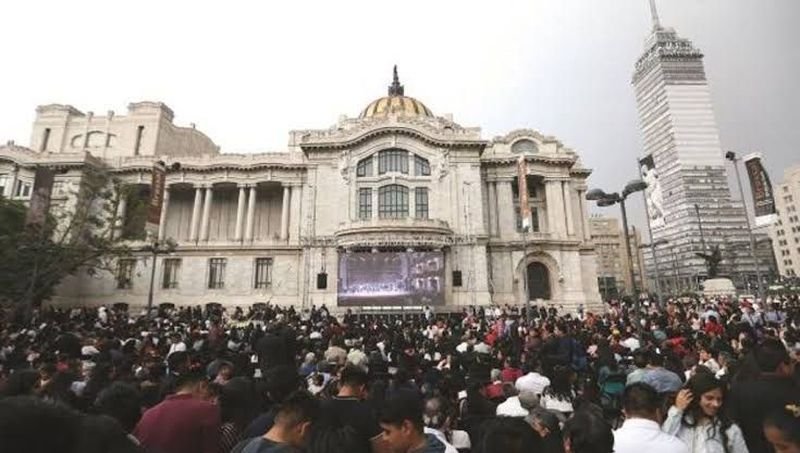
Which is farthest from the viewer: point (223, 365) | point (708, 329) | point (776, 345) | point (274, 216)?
point (274, 216)

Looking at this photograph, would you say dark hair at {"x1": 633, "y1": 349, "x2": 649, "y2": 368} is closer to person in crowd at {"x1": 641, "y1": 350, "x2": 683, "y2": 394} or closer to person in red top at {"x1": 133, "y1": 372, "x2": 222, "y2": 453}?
person in crowd at {"x1": 641, "y1": 350, "x2": 683, "y2": 394}

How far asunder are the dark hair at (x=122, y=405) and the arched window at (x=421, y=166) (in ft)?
122

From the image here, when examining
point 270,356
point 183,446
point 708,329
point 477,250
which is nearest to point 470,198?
point 477,250

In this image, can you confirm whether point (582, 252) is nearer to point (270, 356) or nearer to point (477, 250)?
point (477, 250)

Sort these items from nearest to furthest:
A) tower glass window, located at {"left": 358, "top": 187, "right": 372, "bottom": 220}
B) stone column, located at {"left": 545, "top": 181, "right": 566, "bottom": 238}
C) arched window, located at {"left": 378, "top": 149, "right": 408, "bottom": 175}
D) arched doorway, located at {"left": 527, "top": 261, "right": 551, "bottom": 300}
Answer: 1. tower glass window, located at {"left": 358, "top": 187, "right": 372, "bottom": 220}
2. arched window, located at {"left": 378, "top": 149, "right": 408, "bottom": 175}
3. arched doorway, located at {"left": 527, "top": 261, "right": 551, "bottom": 300}
4. stone column, located at {"left": 545, "top": 181, "right": 566, "bottom": 238}

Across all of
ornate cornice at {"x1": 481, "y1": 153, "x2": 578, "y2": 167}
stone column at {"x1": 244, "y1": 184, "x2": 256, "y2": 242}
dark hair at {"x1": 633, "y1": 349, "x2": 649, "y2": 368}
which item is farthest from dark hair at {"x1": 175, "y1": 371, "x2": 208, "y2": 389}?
ornate cornice at {"x1": 481, "y1": 153, "x2": 578, "y2": 167}

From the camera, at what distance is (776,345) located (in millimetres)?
5625

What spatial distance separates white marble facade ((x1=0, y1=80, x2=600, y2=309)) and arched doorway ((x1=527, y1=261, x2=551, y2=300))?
135 millimetres

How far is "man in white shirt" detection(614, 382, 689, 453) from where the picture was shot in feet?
11.4

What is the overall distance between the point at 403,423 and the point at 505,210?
40868 mm

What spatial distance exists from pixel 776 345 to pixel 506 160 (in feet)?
129

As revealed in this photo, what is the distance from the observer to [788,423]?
9.85 ft

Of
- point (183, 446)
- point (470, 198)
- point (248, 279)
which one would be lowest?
point (183, 446)

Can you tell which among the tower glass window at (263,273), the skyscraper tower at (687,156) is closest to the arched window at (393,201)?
the tower glass window at (263,273)
